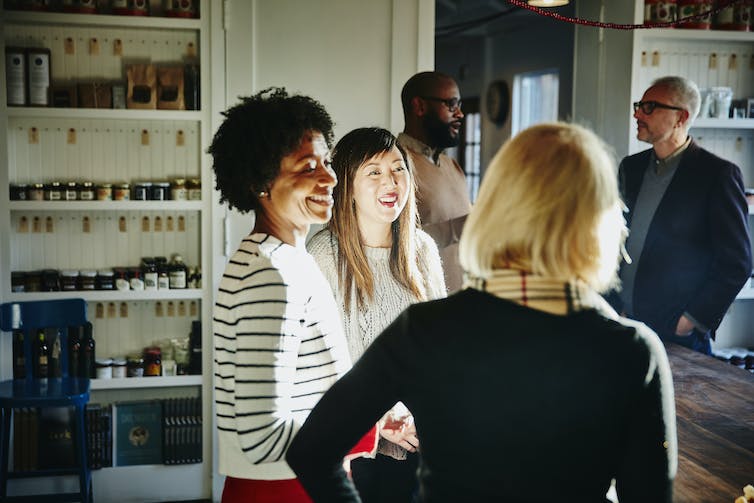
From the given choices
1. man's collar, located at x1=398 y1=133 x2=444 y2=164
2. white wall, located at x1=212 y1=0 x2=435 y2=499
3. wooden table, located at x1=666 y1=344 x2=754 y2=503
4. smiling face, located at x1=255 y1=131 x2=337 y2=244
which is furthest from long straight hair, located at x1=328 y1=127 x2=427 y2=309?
white wall, located at x1=212 y1=0 x2=435 y2=499

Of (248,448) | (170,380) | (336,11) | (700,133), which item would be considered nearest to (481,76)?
(700,133)

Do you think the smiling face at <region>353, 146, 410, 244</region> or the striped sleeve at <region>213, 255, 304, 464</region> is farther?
the smiling face at <region>353, 146, 410, 244</region>

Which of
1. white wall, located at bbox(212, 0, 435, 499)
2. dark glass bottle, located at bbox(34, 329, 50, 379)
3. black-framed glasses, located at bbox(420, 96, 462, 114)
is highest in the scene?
white wall, located at bbox(212, 0, 435, 499)

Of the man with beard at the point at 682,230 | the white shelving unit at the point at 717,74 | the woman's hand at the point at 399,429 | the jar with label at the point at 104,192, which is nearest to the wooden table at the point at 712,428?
the woman's hand at the point at 399,429

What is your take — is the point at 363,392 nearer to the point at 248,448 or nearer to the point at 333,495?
the point at 333,495

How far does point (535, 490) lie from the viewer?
1.06 meters

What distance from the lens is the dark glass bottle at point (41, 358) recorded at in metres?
3.66

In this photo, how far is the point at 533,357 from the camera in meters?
1.03

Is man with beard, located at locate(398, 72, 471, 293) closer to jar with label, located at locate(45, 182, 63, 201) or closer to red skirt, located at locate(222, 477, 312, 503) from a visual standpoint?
jar with label, located at locate(45, 182, 63, 201)

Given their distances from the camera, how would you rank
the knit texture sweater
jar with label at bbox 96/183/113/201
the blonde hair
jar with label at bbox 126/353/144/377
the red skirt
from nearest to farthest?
the blonde hair
the red skirt
the knit texture sweater
jar with label at bbox 96/183/113/201
jar with label at bbox 126/353/144/377

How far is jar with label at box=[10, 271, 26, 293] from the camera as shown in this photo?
369 centimetres

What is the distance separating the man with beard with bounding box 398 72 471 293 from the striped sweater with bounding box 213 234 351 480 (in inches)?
73.3

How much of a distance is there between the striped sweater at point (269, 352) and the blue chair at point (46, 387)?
2216 mm

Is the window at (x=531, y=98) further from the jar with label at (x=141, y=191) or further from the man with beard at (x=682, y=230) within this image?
the jar with label at (x=141, y=191)
